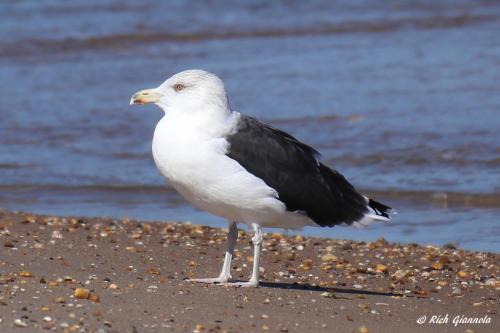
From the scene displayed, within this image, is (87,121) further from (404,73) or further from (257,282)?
(257,282)

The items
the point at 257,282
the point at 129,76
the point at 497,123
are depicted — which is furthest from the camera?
the point at 129,76

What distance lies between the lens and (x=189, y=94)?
278 inches

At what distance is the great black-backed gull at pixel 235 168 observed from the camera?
6.81 meters

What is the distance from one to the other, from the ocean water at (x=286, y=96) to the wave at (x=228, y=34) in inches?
2.3

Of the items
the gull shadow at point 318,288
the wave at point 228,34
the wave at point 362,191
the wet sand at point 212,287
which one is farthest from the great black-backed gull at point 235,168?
the wave at point 228,34

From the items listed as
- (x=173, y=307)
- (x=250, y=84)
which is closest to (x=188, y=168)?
(x=173, y=307)

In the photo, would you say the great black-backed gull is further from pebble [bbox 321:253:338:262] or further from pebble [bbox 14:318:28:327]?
pebble [bbox 14:318:28:327]

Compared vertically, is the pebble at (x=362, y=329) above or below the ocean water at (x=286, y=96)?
below

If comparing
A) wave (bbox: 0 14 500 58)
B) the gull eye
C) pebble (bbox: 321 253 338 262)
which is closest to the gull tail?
pebble (bbox: 321 253 338 262)

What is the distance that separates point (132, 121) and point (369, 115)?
313 cm

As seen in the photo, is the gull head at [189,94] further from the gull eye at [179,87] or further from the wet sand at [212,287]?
the wet sand at [212,287]

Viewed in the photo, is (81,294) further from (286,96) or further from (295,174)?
(286,96)

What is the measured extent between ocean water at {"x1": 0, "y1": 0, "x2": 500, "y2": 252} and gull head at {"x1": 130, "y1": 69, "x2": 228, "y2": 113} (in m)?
3.19

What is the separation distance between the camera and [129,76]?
18344mm
